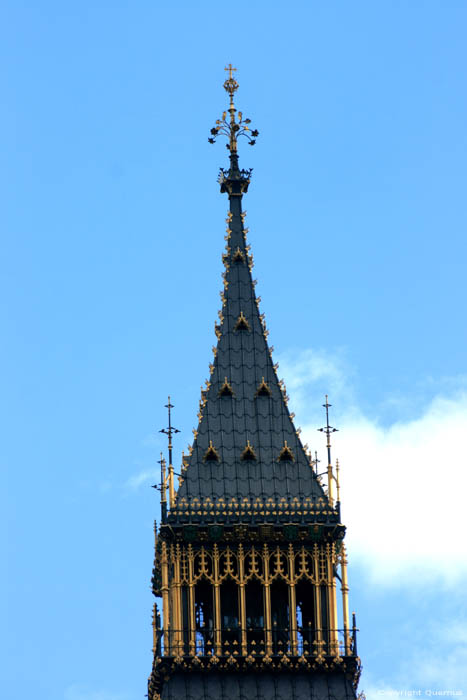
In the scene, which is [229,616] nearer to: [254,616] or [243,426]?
[254,616]

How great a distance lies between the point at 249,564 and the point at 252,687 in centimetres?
484

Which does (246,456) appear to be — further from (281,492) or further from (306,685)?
(306,685)

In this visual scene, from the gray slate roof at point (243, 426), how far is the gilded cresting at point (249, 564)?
0.04 m

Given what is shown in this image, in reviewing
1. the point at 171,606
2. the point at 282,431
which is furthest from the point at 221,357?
the point at 171,606

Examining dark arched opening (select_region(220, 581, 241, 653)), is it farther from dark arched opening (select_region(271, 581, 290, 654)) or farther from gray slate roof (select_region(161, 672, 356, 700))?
dark arched opening (select_region(271, 581, 290, 654))

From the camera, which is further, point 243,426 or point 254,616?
point 243,426

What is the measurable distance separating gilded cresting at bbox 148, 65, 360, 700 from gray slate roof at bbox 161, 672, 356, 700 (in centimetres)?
4

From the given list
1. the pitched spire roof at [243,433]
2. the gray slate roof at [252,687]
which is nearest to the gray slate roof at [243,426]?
the pitched spire roof at [243,433]

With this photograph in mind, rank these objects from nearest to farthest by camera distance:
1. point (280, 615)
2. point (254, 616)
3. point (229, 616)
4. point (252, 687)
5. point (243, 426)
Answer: point (252, 687)
point (229, 616)
point (254, 616)
point (280, 615)
point (243, 426)

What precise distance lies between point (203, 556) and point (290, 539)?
3.30 m

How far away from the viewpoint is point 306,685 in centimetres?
10706

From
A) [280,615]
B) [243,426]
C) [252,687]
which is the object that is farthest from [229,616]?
[243,426]

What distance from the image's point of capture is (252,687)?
107 meters

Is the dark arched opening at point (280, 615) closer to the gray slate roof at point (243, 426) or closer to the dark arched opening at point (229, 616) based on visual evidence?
the dark arched opening at point (229, 616)
